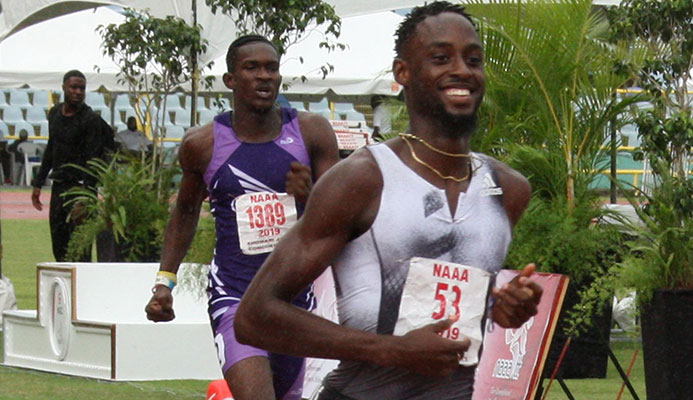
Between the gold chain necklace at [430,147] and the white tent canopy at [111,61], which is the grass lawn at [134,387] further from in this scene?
the white tent canopy at [111,61]

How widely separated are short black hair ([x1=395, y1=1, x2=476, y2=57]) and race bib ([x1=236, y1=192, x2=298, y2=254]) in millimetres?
2415

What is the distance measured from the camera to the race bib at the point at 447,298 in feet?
10.4

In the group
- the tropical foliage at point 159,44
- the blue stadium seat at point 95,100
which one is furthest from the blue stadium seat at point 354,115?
the tropical foliage at point 159,44

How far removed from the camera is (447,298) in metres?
3.22

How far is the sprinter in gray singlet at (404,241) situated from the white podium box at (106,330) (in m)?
6.60

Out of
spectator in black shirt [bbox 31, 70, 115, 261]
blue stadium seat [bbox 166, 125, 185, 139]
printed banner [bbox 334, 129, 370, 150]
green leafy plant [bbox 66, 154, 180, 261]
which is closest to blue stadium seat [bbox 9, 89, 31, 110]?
blue stadium seat [bbox 166, 125, 185, 139]

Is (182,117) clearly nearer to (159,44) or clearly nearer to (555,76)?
(159,44)

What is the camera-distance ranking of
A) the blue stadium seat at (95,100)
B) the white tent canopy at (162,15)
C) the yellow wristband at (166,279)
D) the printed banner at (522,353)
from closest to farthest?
1. the yellow wristband at (166,279)
2. the printed banner at (522,353)
3. the white tent canopy at (162,15)
4. the blue stadium seat at (95,100)

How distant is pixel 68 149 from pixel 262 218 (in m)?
7.92

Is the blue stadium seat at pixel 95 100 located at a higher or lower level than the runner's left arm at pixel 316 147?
lower

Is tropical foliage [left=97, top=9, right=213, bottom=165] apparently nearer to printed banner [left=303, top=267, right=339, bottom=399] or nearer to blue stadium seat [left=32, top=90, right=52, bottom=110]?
printed banner [left=303, top=267, right=339, bottom=399]

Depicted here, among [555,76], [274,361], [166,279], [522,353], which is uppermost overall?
[555,76]

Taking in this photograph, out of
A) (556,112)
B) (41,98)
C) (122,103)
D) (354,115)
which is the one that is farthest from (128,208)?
(41,98)

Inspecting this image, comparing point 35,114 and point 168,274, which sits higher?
point 168,274
